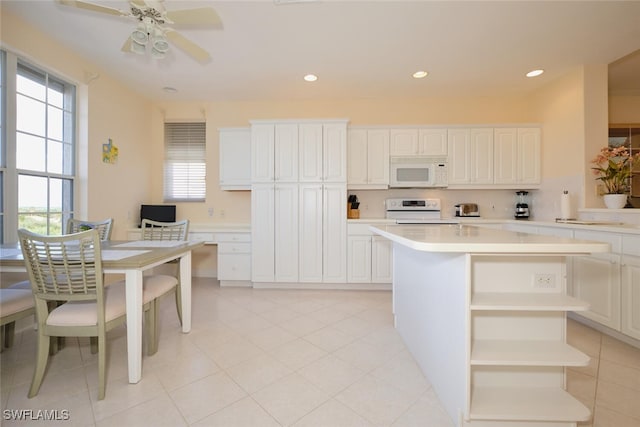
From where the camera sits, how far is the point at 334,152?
3500 millimetres

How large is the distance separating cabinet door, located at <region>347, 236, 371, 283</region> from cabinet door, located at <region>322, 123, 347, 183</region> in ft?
2.77

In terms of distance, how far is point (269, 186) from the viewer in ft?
11.6

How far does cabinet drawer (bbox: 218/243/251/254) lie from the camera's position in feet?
11.9

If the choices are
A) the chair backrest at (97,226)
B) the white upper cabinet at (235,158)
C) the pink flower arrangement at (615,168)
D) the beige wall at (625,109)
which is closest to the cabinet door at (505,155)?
the pink flower arrangement at (615,168)

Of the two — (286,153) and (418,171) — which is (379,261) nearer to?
(418,171)

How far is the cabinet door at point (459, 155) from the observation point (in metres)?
3.63

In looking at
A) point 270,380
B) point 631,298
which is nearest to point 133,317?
point 270,380

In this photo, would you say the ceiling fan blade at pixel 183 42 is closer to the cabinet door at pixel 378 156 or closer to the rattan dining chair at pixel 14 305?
the rattan dining chair at pixel 14 305

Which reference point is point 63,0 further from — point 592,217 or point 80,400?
point 592,217

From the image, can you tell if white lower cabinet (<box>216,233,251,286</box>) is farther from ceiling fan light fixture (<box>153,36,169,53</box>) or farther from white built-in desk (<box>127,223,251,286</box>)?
ceiling fan light fixture (<box>153,36,169,53</box>)

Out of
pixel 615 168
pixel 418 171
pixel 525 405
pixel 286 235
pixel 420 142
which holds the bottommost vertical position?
pixel 525 405

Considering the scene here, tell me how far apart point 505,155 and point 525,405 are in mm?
3344

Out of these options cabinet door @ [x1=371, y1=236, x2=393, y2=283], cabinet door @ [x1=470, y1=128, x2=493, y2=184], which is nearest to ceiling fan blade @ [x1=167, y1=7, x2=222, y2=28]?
cabinet door @ [x1=371, y1=236, x2=393, y2=283]

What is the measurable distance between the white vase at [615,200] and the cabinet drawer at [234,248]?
417 centimetres
